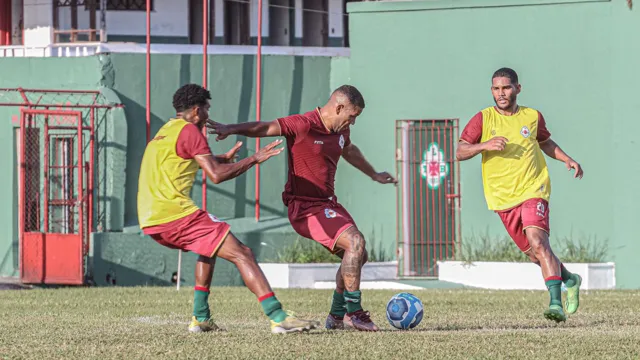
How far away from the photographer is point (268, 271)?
783 inches

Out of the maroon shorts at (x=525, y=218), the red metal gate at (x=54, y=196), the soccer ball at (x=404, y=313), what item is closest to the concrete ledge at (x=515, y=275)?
the red metal gate at (x=54, y=196)

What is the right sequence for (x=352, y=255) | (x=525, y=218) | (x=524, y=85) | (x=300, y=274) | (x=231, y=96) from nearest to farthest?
1. (x=352, y=255)
2. (x=525, y=218)
3. (x=300, y=274)
4. (x=524, y=85)
5. (x=231, y=96)

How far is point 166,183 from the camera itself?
942cm

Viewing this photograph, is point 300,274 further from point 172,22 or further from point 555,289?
point 555,289

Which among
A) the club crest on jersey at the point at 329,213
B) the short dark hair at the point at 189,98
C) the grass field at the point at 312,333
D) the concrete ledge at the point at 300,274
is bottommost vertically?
the concrete ledge at the point at 300,274

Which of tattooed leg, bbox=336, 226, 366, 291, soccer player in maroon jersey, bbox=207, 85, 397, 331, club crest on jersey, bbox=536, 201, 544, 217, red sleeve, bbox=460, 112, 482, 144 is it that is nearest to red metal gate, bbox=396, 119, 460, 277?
red sleeve, bbox=460, 112, 482, 144

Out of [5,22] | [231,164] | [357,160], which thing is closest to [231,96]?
[5,22]

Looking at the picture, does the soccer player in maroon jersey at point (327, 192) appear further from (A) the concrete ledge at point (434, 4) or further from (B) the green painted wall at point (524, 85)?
(A) the concrete ledge at point (434, 4)

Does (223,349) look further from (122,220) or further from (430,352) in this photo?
(122,220)

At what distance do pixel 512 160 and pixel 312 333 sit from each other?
2491mm

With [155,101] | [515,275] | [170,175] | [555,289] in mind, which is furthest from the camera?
[155,101]

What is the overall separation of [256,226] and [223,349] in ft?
44.4

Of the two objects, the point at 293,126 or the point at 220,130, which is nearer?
the point at 220,130

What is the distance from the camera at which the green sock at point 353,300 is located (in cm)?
983
